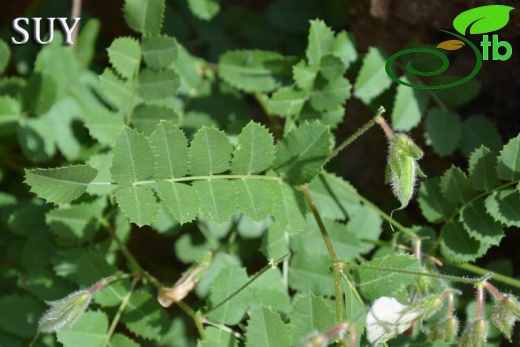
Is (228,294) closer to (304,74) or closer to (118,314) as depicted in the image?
(118,314)

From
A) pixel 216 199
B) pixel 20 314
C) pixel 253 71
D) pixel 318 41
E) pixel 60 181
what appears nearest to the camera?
pixel 60 181

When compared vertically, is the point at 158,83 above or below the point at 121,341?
above

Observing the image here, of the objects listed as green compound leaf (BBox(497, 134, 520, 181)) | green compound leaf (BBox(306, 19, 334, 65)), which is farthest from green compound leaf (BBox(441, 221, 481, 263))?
green compound leaf (BBox(306, 19, 334, 65))

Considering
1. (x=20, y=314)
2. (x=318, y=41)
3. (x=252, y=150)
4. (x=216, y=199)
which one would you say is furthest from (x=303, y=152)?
(x=20, y=314)

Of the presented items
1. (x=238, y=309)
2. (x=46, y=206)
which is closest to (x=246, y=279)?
(x=238, y=309)

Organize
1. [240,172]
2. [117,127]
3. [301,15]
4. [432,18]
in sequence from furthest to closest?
[301,15], [432,18], [117,127], [240,172]

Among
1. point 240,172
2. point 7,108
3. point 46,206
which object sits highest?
point 240,172

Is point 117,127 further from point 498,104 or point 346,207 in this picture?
→ point 498,104
